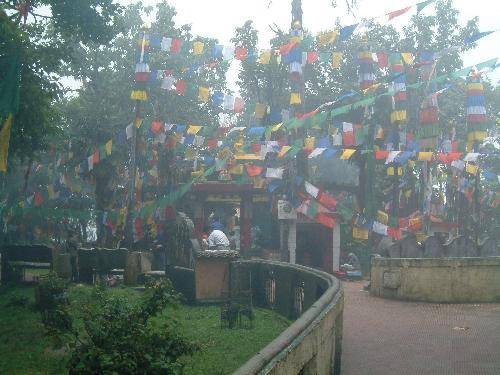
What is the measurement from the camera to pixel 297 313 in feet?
36.4

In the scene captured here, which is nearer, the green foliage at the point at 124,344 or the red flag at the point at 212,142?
the green foliage at the point at 124,344

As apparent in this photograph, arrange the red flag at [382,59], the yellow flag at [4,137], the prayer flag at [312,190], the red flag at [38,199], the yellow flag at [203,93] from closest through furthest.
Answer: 1. the yellow flag at [4,137]
2. the red flag at [382,59]
3. the prayer flag at [312,190]
4. the yellow flag at [203,93]
5. the red flag at [38,199]

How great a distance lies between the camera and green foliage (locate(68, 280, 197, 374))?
14.7 feet

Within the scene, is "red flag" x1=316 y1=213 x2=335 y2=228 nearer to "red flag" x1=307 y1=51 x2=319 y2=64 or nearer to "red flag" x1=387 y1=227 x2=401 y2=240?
"red flag" x1=387 y1=227 x2=401 y2=240

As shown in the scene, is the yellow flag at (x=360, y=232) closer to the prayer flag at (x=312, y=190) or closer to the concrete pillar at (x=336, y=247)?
the concrete pillar at (x=336, y=247)

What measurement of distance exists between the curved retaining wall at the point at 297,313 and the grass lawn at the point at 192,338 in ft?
1.70

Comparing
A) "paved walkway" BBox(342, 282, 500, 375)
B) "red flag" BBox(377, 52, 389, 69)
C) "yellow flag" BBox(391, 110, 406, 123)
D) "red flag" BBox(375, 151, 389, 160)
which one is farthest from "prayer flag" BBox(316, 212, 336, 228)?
"paved walkway" BBox(342, 282, 500, 375)

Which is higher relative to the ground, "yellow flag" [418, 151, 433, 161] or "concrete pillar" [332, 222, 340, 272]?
"yellow flag" [418, 151, 433, 161]

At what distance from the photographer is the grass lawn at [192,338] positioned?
783cm

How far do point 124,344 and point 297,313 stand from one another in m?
6.64

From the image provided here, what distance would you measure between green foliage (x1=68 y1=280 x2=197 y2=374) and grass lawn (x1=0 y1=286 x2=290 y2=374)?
55 centimetres

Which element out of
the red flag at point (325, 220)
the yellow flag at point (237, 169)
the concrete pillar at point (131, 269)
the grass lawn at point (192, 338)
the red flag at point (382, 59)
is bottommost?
the grass lawn at point (192, 338)

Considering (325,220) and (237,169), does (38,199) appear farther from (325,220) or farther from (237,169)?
(325,220)

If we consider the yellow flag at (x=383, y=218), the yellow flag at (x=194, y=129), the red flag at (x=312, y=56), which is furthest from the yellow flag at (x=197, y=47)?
the yellow flag at (x=383, y=218)
